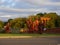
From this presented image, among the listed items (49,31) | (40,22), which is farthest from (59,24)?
(49,31)

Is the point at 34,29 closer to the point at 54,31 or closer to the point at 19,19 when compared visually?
the point at 54,31

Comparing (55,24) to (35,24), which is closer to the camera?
(35,24)

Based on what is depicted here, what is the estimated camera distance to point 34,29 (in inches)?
2079

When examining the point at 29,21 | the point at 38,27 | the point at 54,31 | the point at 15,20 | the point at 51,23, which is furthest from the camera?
the point at 15,20

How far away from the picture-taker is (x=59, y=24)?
218 ft

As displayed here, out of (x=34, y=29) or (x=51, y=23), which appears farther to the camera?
(x=51, y=23)

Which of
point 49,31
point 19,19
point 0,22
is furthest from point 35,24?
point 0,22

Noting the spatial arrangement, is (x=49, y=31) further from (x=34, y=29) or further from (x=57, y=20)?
(x=57, y=20)

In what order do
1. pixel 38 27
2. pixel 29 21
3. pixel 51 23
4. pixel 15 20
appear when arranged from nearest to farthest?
pixel 38 27 < pixel 29 21 < pixel 51 23 < pixel 15 20

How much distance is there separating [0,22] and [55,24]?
22027mm

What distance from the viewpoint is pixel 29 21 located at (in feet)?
181

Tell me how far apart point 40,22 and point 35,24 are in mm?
1451

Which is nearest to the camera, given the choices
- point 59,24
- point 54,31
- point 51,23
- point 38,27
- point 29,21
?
point 54,31

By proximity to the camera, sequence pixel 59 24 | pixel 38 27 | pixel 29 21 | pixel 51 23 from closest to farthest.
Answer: pixel 38 27, pixel 29 21, pixel 51 23, pixel 59 24
